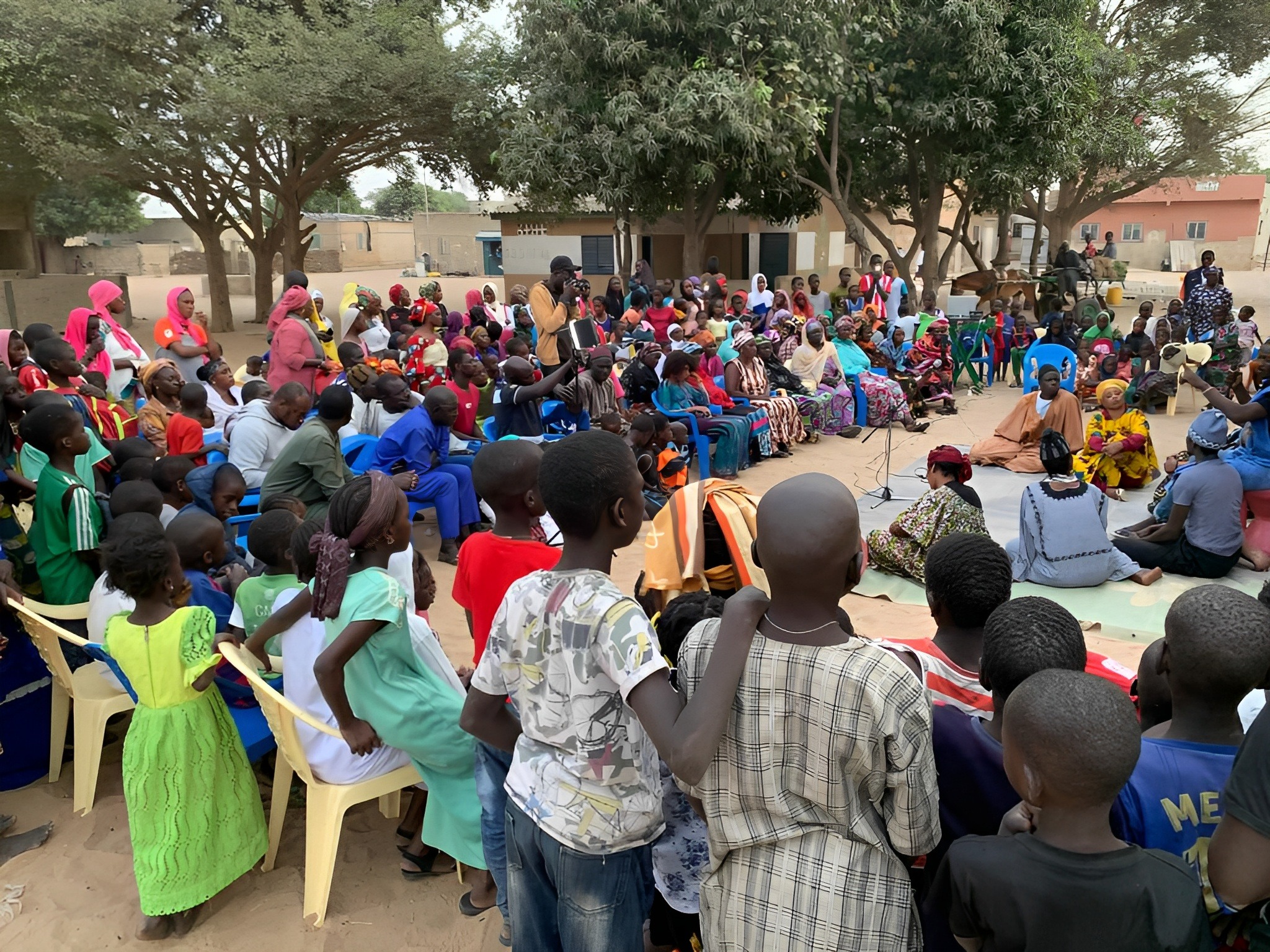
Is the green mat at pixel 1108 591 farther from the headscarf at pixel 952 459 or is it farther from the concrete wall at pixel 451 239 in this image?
the concrete wall at pixel 451 239

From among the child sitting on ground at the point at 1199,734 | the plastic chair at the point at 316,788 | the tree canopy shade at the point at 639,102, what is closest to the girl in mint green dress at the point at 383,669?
the plastic chair at the point at 316,788

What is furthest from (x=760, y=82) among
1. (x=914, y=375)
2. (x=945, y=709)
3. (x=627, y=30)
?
(x=945, y=709)

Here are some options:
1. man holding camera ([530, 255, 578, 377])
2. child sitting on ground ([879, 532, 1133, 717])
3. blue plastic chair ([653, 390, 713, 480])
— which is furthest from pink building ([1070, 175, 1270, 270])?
child sitting on ground ([879, 532, 1133, 717])

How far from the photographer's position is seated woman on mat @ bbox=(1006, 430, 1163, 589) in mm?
5281

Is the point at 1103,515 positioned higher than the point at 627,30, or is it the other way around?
the point at 627,30

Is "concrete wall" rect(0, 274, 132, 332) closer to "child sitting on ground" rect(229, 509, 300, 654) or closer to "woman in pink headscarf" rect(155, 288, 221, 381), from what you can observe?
"woman in pink headscarf" rect(155, 288, 221, 381)

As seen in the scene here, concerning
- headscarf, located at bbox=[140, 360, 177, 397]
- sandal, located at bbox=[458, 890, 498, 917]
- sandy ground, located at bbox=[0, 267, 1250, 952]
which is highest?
headscarf, located at bbox=[140, 360, 177, 397]

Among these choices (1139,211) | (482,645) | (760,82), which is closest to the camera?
(482,645)

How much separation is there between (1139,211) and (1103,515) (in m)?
38.6

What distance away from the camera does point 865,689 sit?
1.55 metres

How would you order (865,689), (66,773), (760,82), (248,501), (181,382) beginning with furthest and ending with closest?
1. (760,82)
2. (181,382)
3. (248,501)
4. (66,773)
5. (865,689)

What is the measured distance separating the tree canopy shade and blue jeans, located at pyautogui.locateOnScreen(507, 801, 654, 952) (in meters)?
12.1

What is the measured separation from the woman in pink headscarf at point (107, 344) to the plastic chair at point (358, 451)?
214cm

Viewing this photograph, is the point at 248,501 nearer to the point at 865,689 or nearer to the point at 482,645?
the point at 482,645
